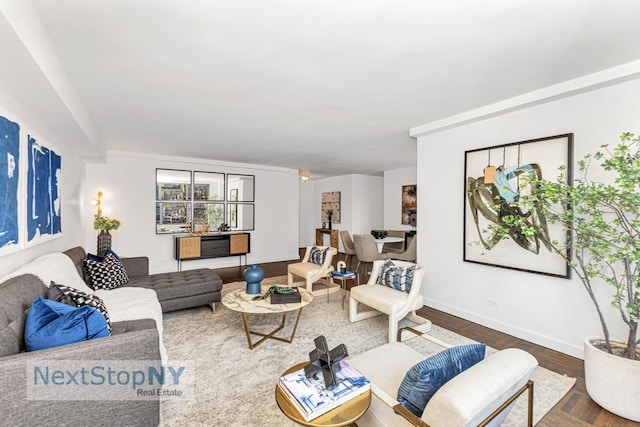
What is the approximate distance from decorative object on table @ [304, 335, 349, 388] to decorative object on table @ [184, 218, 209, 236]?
5375mm

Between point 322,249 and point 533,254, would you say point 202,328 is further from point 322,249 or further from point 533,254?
point 533,254

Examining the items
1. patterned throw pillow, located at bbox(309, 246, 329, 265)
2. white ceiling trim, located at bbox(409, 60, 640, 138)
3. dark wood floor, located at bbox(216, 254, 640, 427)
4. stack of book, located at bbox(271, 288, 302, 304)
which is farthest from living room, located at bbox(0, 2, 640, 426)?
stack of book, located at bbox(271, 288, 302, 304)

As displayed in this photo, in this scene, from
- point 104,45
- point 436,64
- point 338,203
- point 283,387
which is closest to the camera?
point 283,387

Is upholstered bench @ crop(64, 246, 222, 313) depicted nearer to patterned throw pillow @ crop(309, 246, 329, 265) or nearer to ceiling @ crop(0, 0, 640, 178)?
patterned throw pillow @ crop(309, 246, 329, 265)

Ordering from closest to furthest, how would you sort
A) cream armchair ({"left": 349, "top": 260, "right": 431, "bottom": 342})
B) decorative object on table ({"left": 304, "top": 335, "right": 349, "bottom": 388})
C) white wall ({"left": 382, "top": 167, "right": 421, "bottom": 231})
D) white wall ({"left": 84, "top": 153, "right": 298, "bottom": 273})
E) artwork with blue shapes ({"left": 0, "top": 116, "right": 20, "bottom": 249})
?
decorative object on table ({"left": 304, "top": 335, "right": 349, "bottom": 388}) < artwork with blue shapes ({"left": 0, "top": 116, "right": 20, "bottom": 249}) < cream armchair ({"left": 349, "top": 260, "right": 431, "bottom": 342}) < white wall ({"left": 84, "top": 153, "right": 298, "bottom": 273}) < white wall ({"left": 382, "top": 167, "right": 421, "bottom": 231})

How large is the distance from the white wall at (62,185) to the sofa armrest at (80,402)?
1286 millimetres

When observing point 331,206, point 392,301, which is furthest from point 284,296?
point 331,206

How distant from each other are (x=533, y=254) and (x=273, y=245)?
5570 millimetres

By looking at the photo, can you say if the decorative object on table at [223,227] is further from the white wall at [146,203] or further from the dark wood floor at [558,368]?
the dark wood floor at [558,368]

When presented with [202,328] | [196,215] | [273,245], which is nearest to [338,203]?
[273,245]

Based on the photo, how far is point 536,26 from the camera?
1.74 metres

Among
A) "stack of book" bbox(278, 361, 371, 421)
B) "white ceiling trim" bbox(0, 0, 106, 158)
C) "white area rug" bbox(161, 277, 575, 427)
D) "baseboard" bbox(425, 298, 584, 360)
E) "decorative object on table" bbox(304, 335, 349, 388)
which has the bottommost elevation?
"white area rug" bbox(161, 277, 575, 427)

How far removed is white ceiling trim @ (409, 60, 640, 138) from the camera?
223cm

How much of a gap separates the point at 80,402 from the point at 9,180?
176 cm
